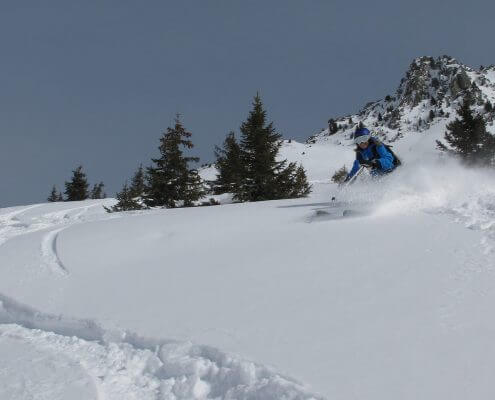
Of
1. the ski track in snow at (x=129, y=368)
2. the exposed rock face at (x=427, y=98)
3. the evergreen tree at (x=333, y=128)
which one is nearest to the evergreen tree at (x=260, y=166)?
the ski track in snow at (x=129, y=368)

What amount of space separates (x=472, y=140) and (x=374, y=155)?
66.9ft

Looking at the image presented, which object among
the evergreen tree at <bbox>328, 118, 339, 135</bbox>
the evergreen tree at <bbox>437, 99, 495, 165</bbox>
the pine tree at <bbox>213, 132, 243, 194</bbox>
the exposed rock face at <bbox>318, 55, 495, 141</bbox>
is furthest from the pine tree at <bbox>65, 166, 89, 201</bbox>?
the evergreen tree at <bbox>328, 118, 339, 135</bbox>

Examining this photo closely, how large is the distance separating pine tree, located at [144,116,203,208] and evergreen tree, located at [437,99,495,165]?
16.2 m

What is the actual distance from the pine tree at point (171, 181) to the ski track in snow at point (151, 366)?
21.8 metres

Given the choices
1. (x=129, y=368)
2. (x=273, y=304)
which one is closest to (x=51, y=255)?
(x=129, y=368)

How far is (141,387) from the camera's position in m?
5.02

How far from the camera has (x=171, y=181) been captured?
28.6 m

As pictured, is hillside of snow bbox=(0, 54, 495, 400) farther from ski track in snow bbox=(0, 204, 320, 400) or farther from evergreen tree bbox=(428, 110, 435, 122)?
evergreen tree bbox=(428, 110, 435, 122)

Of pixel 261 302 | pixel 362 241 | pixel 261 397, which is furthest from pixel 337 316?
pixel 362 241

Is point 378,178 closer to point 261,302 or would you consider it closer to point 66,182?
point 261,302

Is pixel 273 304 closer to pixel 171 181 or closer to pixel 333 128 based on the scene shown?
pixel 171 181

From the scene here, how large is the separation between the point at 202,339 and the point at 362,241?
4.02m

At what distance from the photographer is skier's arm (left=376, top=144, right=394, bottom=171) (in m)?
11.2

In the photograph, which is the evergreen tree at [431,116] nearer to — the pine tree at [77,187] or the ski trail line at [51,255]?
the pine tree at [77,187]
